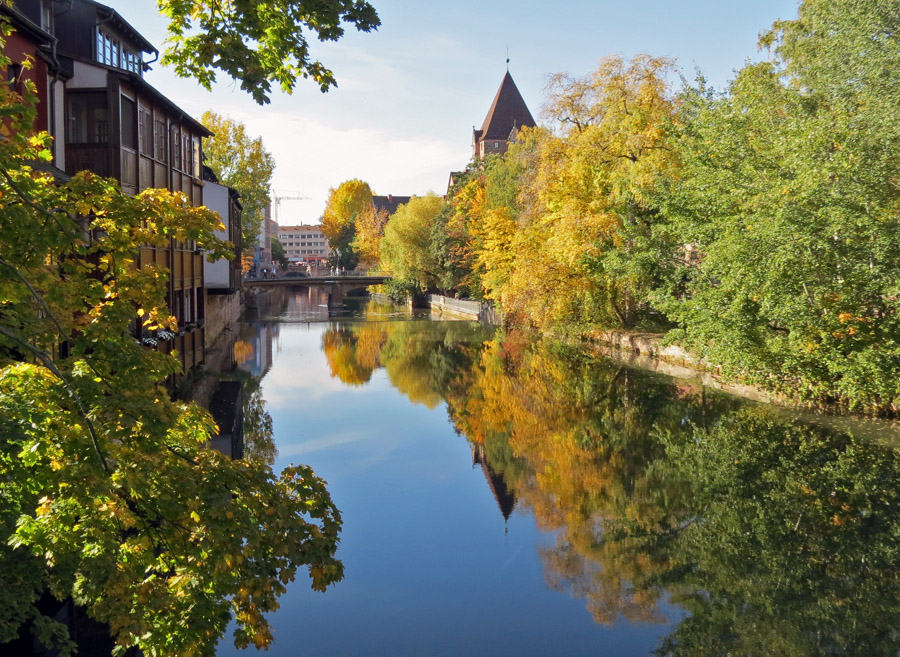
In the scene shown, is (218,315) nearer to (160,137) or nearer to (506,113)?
(160,137)

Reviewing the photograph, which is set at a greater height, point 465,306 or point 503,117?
point 503,117

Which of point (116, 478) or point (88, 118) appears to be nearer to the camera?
point (116, 478)

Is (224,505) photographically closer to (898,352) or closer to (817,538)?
(817,538)

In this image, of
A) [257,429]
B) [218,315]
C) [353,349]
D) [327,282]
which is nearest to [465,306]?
[327,282]

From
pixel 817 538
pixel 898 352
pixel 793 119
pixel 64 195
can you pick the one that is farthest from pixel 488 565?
pixel 793 119

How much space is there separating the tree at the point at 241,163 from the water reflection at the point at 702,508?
28708mm

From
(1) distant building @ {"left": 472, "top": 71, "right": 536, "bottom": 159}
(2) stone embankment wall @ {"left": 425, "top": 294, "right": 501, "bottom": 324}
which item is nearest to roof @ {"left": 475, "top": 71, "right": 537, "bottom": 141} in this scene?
(1) distant building @ {"left": 472, "top": 71, "right": 536, "bottom": 159}

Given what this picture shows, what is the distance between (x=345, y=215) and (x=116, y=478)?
9725 centimetres

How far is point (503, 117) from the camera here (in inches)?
3440

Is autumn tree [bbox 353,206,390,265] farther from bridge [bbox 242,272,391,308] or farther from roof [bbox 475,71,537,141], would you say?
roof [bbox 475,71,537,141]

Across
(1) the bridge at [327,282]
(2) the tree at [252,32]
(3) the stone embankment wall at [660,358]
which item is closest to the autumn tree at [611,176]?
(3) the stone embankment wall at [660,358]

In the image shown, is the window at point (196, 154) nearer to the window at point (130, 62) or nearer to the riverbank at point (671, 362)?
the window at point (130, 62)

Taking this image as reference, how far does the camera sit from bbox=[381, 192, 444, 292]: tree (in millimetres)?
60156

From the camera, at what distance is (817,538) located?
427 inches
